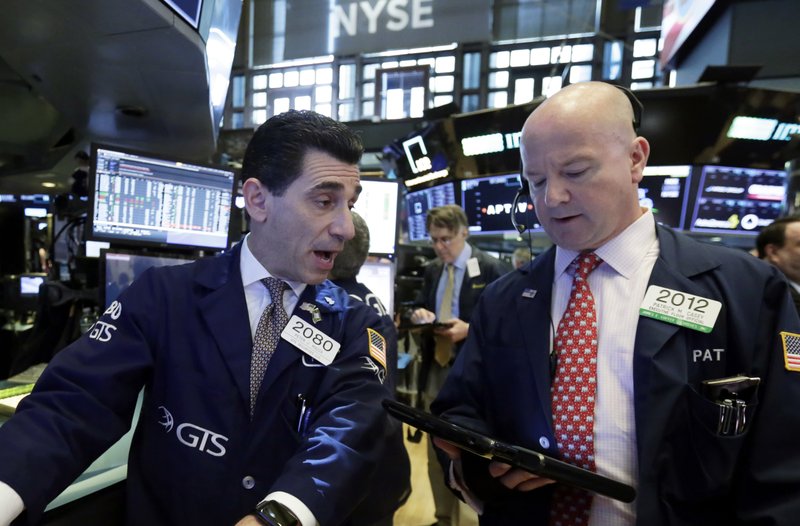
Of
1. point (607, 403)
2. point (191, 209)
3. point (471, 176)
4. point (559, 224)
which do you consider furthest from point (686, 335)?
point (471, 176)

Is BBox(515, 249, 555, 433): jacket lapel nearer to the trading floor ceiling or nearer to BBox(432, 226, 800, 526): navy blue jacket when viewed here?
BBox(432, 226, 800, 526): navy blue jacket

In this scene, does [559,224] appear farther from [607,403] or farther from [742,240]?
[742,240]

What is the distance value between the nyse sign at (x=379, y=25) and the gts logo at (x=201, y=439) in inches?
119

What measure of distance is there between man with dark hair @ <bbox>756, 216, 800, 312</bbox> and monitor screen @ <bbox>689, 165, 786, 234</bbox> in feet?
7.63

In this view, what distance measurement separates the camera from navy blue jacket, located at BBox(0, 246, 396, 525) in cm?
92

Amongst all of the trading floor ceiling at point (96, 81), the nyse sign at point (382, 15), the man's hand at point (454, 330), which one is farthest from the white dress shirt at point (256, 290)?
the nyse sign at point (382, 15)

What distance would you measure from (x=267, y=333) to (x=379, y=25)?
9.98 feet

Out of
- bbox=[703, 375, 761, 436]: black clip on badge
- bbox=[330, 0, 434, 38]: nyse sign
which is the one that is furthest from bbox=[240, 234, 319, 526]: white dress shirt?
bbox=[330, 0, 434, 38]: nyse sign

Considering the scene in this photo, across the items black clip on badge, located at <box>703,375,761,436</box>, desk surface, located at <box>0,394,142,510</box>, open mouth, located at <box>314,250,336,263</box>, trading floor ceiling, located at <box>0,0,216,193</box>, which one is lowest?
desk surface, located at <box>0,394,142,510</box>

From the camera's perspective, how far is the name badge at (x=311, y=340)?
3.51 ft

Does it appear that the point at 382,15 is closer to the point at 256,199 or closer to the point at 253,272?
the point at 256,199

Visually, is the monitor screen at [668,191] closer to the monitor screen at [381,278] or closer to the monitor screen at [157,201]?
the monitor screen at [381,278]

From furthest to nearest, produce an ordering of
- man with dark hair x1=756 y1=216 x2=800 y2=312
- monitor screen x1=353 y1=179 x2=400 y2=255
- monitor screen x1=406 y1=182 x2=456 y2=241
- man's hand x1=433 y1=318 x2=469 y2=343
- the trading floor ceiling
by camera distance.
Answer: monitor screen x1=406 y1=182 x2=456 y2=241 → monitor screen x1=353 y1=179 x2=400 y2=255 → man's hand x1=433 y1=318 x2=469 y2=343 → man with dark hair x1=756 y1=216 x2=800 y2=312 → the trading floor ceiling

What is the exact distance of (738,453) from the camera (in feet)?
2.90
